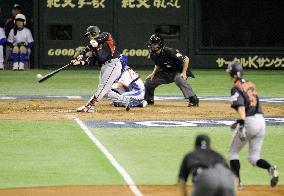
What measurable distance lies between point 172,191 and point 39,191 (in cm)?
160

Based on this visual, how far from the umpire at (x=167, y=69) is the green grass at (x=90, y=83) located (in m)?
3.61

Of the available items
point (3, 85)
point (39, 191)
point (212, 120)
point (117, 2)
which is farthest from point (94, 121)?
point (117, 2)

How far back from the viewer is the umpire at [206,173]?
25.4 feet

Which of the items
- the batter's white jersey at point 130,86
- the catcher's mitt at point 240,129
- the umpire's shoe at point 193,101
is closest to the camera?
the catcher's mitt at point 240,129

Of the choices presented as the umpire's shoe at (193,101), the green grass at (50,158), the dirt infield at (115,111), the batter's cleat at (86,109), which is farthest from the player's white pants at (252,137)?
the umpire's shoe at (193,101)

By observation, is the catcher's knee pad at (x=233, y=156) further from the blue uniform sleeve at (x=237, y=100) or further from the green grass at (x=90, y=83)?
the green grass at (x=90, y=83)

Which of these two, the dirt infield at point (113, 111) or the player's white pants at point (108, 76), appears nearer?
the dirt infield at point (113, 111)

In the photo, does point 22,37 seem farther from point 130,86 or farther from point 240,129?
point 240,129

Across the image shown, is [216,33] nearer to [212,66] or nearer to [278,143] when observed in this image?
[212,66]

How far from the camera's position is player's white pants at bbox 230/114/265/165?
1138 centimetres

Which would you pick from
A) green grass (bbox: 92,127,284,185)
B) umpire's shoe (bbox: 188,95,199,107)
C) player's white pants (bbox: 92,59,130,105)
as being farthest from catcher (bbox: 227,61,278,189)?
umpire's shoe (bbox: 188,95,199,107)

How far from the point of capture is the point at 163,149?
583 inches

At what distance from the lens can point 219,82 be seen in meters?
29.3

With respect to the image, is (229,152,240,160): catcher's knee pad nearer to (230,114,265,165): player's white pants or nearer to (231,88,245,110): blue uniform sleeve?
(230,114,265,165): player's white pants
